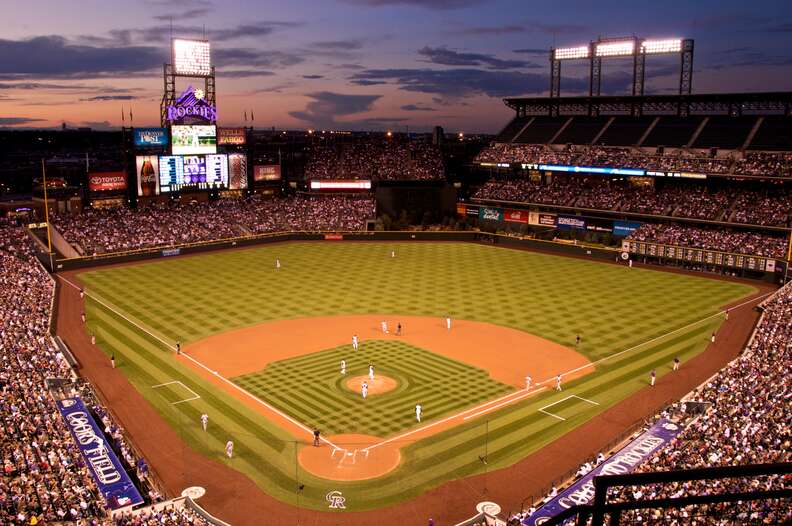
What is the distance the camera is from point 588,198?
237 ft

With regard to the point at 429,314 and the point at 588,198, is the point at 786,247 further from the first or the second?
the point at 429,314

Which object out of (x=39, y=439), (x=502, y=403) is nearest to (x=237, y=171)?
(x=502, y=403)

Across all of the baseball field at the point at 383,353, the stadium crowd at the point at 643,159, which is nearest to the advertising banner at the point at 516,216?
the stadium crowd at the point at 643,159

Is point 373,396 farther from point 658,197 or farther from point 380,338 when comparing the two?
point 658,197

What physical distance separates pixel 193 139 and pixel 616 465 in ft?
190

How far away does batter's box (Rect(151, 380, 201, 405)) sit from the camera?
29.7 metres

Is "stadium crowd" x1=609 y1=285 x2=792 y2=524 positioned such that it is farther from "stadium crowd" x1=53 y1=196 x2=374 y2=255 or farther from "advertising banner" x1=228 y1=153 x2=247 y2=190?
"advertising banner" x1=228 y1=153 x2=247 y2=190

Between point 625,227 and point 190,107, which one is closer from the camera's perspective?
point 625,227

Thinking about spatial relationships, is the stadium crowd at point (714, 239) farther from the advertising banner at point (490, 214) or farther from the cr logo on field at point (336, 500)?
the cr logo on field at point (336, 500)

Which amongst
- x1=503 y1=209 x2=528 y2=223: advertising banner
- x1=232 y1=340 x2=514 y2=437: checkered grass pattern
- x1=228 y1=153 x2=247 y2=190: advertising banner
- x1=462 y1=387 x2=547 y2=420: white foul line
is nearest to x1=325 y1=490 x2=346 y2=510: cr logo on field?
A: x1=232 y1=340 x2=514 y2=437: checkered grass pattern

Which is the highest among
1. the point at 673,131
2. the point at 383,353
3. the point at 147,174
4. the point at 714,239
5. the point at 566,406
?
the point at 673,131

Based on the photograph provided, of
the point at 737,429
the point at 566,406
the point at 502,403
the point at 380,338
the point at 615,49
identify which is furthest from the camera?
the point at 615,49

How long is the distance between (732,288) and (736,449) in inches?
1449

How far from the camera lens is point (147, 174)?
67.2 m
